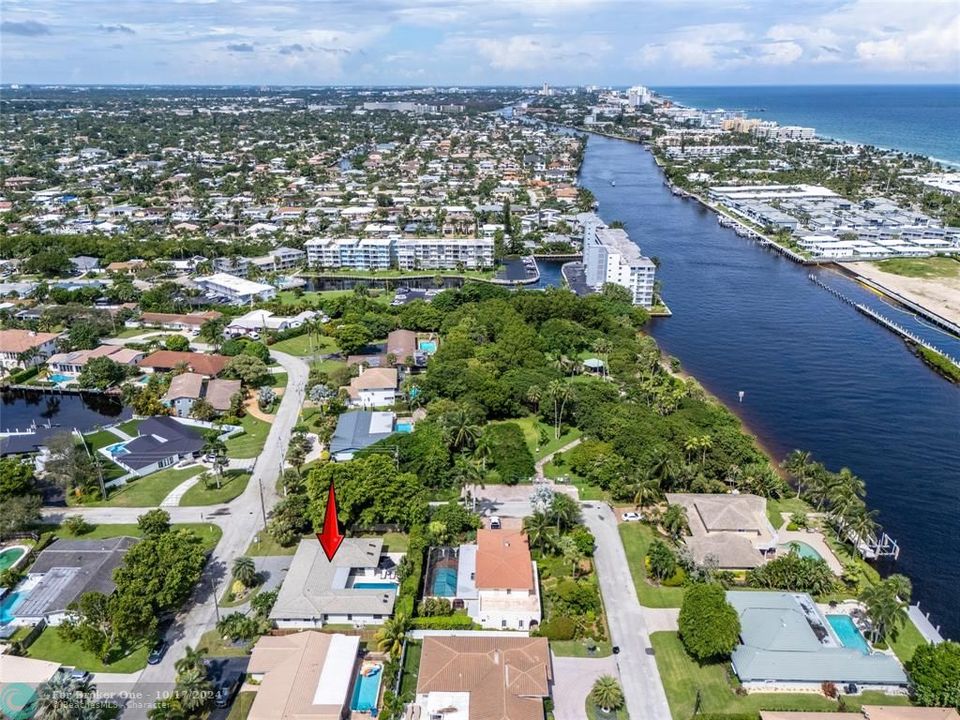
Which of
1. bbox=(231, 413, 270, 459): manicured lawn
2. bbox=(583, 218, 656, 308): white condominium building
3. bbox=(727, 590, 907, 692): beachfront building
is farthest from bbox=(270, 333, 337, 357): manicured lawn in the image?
bbox=(727, 590, 907, 692): beachfront building

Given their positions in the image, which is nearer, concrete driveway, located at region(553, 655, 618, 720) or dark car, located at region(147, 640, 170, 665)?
concrete driveway, located at region(553, 655, 618, 720)

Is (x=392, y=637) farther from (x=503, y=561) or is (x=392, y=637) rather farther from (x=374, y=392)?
(x=374, y=392)

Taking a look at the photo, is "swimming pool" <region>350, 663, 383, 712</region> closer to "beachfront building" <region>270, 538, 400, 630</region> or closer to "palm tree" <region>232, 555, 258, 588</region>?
"beachfront building" <region>270, 538, 400, 630</region>

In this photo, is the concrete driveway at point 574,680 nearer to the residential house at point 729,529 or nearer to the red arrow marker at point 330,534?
the residential house at point 729,529

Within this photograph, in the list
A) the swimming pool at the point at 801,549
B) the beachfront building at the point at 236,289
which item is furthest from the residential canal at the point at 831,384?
the beachfront building at the point at 236,289

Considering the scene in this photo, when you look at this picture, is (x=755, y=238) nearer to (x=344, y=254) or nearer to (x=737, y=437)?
(x=344, y=254)

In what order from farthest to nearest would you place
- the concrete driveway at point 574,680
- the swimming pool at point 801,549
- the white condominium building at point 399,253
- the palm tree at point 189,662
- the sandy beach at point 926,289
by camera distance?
the white condominium building at point 399,253
the sandy beach at point 926,289
the swimming pool at point 801,549
the concrete driveway at point 574,680
the palm tree at point 189,662
